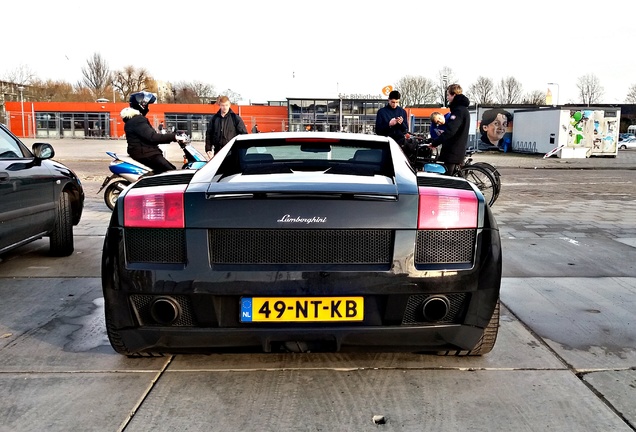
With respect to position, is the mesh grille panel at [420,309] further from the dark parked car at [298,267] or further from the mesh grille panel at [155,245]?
the mesh grille panel at [155,245]

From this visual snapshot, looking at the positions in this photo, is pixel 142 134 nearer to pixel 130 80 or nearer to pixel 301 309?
pixel 301 309

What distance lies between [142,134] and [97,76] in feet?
272

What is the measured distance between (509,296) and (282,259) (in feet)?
8.46

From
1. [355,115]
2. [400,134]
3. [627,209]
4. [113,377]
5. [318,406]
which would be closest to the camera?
[318,406]

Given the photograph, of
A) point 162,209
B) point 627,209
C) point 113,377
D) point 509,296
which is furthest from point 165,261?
point 627,209

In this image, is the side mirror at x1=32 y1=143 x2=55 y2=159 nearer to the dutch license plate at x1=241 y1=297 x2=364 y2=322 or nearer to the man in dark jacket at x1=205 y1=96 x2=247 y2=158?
the dutch license plate at x1=241 y1=297 x2=364 y2=322

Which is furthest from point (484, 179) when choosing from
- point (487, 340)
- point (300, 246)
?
point (300, 246)

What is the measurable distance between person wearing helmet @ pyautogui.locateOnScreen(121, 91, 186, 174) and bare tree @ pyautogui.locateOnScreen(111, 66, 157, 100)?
8180 cm

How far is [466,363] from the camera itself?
11.0 feet

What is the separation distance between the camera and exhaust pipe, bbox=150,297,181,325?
283 centimetres

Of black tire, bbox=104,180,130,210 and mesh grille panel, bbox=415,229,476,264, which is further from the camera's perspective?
black tire, bbox=104,180,130,210

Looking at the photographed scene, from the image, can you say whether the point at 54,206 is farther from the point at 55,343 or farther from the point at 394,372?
the point at 394,372

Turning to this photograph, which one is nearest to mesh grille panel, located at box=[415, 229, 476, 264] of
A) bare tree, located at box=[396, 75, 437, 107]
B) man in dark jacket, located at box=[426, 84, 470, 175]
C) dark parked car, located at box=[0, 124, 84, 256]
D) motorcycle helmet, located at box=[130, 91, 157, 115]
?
dark parked car, located at box=[0, 124, 84, 256]

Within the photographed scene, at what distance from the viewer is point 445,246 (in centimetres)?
290
